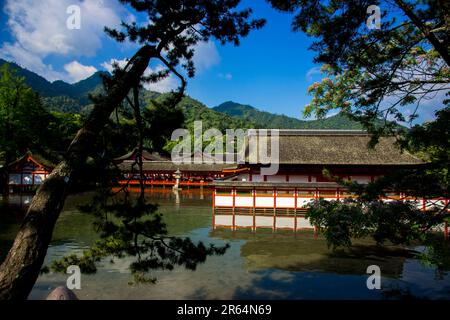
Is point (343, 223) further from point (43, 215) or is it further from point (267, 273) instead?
point (267, 273)

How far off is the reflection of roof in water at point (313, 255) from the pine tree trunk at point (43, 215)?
8960mm

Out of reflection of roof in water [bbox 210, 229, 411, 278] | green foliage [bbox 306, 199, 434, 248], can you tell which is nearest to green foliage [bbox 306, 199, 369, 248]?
green foliage [bbox 306, 199, 434, 248]

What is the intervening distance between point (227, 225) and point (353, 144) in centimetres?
1204

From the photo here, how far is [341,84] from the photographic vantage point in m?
6.31

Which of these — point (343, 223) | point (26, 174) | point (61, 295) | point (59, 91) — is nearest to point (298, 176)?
point (343, 223)

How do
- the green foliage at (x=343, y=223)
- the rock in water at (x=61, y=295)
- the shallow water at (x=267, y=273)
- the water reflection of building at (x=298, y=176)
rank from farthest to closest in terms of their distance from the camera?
the water reflection of building at (x=298, y=176) → the shallow water at (x=267, y=273) → the rock in water at (x=61, y=295) → the green foliage at (x=343, y=223)

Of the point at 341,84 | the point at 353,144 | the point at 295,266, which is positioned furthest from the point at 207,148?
the point at 341,84

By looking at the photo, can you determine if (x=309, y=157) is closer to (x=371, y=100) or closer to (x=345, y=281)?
(x=345, y=281)

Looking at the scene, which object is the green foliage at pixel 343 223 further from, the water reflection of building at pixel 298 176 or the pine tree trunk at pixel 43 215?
the water reflection of building at pixel 298 176

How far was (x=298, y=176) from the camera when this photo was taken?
20.4 metres

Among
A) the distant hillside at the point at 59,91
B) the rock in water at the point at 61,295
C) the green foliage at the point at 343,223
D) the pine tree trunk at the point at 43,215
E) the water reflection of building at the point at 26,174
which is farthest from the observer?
the distant hillside at the point at 59,91

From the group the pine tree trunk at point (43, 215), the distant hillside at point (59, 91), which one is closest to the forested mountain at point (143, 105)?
the distant hillside at point (59, 91)

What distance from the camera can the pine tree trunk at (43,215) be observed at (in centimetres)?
285

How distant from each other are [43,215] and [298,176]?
18761 millimetres
